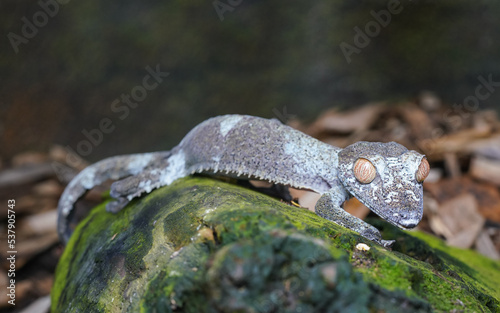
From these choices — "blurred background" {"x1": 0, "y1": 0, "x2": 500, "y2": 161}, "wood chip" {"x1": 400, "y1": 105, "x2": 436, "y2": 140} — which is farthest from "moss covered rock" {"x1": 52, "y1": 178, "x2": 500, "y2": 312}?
"blurred background" {"x1": 0, "y1": 0, "x2": 500, "y2": 161}

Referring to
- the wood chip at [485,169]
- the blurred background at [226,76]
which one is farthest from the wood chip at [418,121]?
the wood chip at [485,169]

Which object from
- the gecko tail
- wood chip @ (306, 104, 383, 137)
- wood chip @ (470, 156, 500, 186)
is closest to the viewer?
the gecko tail

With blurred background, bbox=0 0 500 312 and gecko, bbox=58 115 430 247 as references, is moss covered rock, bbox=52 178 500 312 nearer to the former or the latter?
gecko, bbox=58 115 430 247

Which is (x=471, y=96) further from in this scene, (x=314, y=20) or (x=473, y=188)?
(x=314, y=20)

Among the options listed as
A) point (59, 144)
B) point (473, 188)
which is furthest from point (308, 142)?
point (59, 144)

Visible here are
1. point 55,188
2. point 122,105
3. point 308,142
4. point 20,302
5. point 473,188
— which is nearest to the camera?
point 308,142

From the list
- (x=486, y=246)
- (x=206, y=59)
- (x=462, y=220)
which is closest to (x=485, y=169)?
(x=462, y=220)

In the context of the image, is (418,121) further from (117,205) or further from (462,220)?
(117,205)
